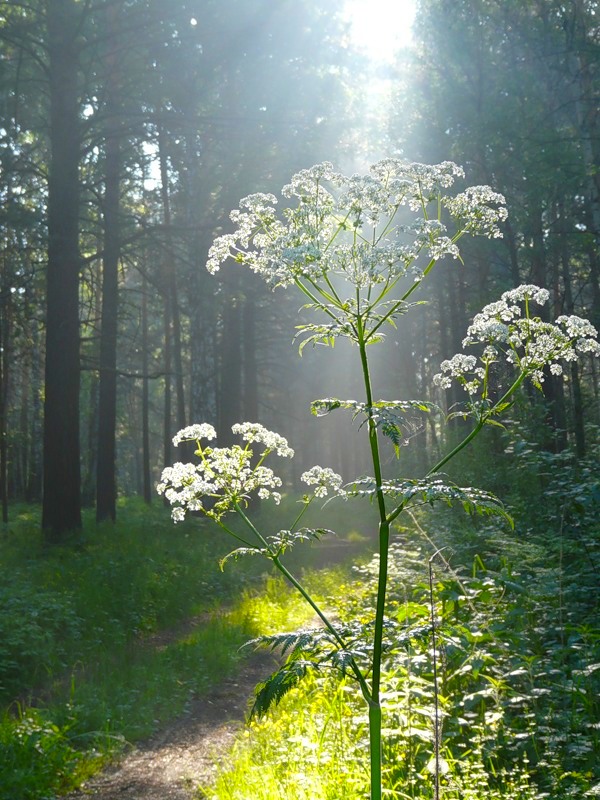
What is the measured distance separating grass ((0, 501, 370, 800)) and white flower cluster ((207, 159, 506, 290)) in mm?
4084

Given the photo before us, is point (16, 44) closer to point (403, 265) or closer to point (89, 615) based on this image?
point (89, 615)

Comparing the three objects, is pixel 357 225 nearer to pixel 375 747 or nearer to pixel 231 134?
pixel 375 747

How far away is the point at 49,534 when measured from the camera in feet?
44.8

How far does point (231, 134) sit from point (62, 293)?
430 centimetres

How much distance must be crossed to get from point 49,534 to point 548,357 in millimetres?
12199

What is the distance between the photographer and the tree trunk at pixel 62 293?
1388cm

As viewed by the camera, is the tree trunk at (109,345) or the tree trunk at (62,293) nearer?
the tree trunk at (62,293)

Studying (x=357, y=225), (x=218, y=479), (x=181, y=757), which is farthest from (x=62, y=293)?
(x=357, y=225)

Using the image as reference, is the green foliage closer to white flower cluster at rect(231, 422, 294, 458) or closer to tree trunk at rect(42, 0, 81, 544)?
white flower cluster at rect(231, 422, 294, 458)

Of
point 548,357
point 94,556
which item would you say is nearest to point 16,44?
point 94,556

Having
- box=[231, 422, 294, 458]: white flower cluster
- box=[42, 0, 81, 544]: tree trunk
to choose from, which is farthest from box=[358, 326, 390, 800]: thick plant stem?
box=[42, 0, 81, 544]: tree trunk

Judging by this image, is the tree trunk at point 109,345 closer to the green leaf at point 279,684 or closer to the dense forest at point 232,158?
the dense forest at point 232,158

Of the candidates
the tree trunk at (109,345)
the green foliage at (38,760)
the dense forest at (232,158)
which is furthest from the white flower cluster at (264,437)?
the tree trunk at (109,345)

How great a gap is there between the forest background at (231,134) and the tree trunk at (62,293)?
0.04m
